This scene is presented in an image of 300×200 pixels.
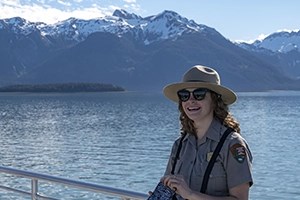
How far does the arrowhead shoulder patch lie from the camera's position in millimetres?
2475

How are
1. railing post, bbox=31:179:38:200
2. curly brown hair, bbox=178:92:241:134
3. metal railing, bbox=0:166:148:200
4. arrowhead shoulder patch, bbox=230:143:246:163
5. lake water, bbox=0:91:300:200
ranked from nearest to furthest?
1. arrowhead shoulder patch, bbox=230:143:246:163
2. curly brown hair, bbox=178:92:241:134
3. metal railing, bbox=0:166:148:200
4. railing post, bbox=31:179:38:200
5. lake water, bbox=0:91:300:200

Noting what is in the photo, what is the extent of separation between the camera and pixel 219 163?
2525 mm

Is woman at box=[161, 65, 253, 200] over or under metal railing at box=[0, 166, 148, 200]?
over

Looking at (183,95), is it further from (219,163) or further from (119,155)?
(119,155)

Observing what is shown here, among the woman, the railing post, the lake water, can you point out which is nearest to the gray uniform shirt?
the woman

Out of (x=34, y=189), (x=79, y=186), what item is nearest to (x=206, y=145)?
(x=79, y=186)

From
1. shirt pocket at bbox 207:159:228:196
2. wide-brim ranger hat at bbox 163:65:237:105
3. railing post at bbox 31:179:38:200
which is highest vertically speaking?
wide-brim ranger hat at bbox 163:65:237:105

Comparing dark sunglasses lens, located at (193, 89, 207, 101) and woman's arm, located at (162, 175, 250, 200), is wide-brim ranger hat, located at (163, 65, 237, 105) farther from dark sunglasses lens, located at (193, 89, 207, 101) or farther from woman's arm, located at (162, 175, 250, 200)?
woman's arm, located at (162, 175, 250, 200)

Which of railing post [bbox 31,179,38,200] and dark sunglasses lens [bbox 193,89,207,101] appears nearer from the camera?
dark sunglasses lens [bbox 193,89,207,101]

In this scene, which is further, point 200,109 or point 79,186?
point 79,186

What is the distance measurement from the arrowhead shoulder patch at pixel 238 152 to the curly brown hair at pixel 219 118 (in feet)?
0.55

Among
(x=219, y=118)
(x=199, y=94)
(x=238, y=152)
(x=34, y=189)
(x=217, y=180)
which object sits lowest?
(x=34, y=189)

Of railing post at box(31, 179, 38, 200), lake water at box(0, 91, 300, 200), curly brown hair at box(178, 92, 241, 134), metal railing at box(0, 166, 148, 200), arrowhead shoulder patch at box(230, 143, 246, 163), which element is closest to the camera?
arrowhead shoulder patch at box(230, 143, 246, 163)

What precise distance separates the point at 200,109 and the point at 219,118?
103mm
